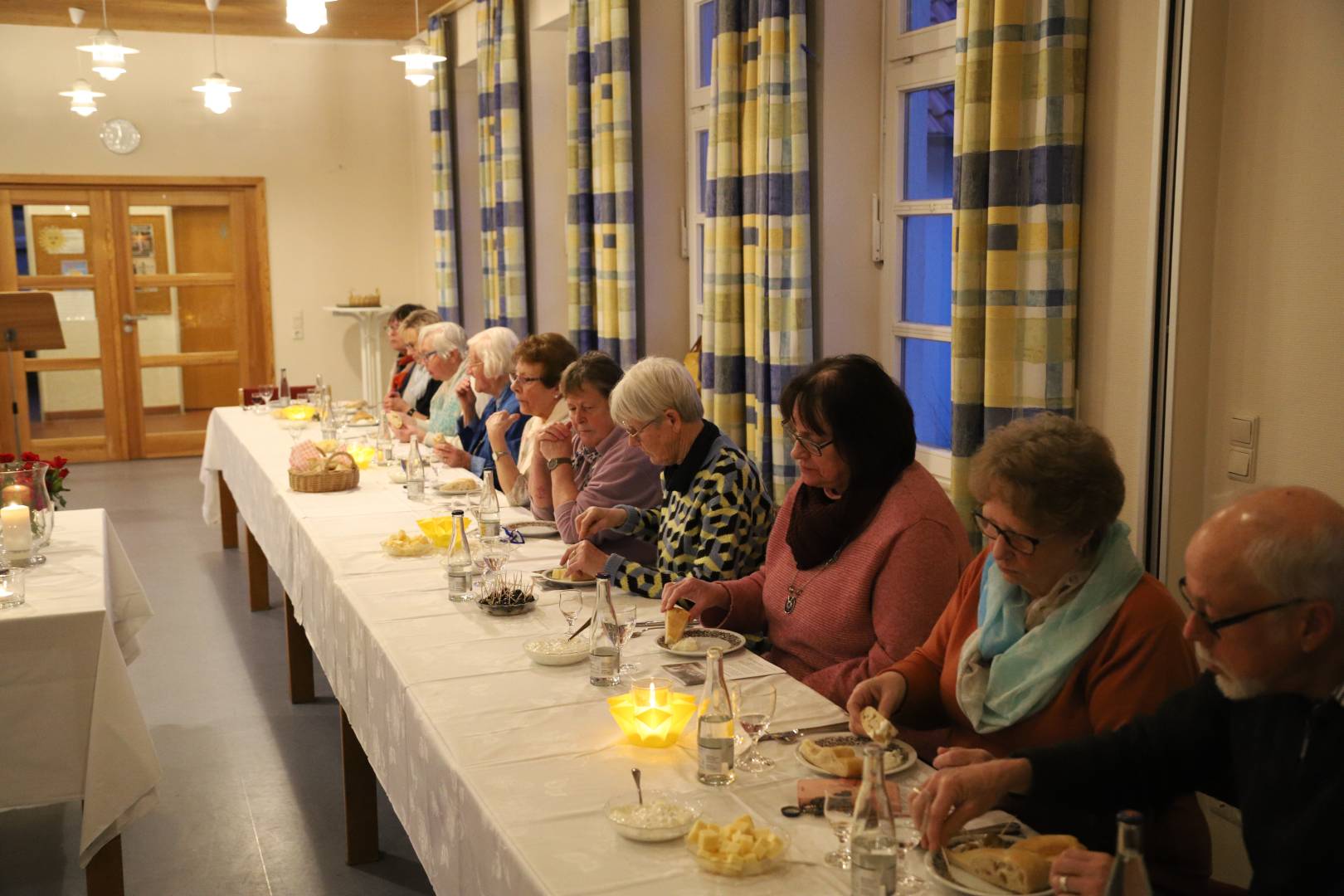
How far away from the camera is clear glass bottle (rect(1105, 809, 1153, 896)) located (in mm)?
1170

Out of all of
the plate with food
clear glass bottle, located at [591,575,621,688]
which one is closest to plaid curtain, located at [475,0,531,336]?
clear glass bottle, located at [591,575,621,688]

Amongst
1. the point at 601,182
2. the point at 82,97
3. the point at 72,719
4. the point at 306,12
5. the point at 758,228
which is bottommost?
the point at 72,719

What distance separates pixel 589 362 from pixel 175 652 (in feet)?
8.32

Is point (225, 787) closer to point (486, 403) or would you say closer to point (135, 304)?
point (486, 403)

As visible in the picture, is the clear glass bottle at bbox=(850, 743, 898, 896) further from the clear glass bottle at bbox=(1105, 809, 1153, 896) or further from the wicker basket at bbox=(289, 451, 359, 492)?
the wicker basket at bbox=(289, 451, 359, 492)

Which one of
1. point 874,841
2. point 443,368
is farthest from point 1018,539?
point 443,368

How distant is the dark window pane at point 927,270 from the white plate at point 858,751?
2.53 metres

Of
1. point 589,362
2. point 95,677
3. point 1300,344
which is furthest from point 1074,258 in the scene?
point 95,677

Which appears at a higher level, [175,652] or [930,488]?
[930,488]

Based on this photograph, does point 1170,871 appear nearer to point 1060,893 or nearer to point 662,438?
point 1060,893

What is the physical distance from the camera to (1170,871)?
1.79 m

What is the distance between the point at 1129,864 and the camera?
1.18 meters

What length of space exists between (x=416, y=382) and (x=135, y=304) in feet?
14.3

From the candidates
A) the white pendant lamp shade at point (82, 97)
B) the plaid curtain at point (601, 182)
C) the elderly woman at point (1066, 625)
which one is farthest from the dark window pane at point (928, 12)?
the white pendant lamp shade at point (82, 97)
